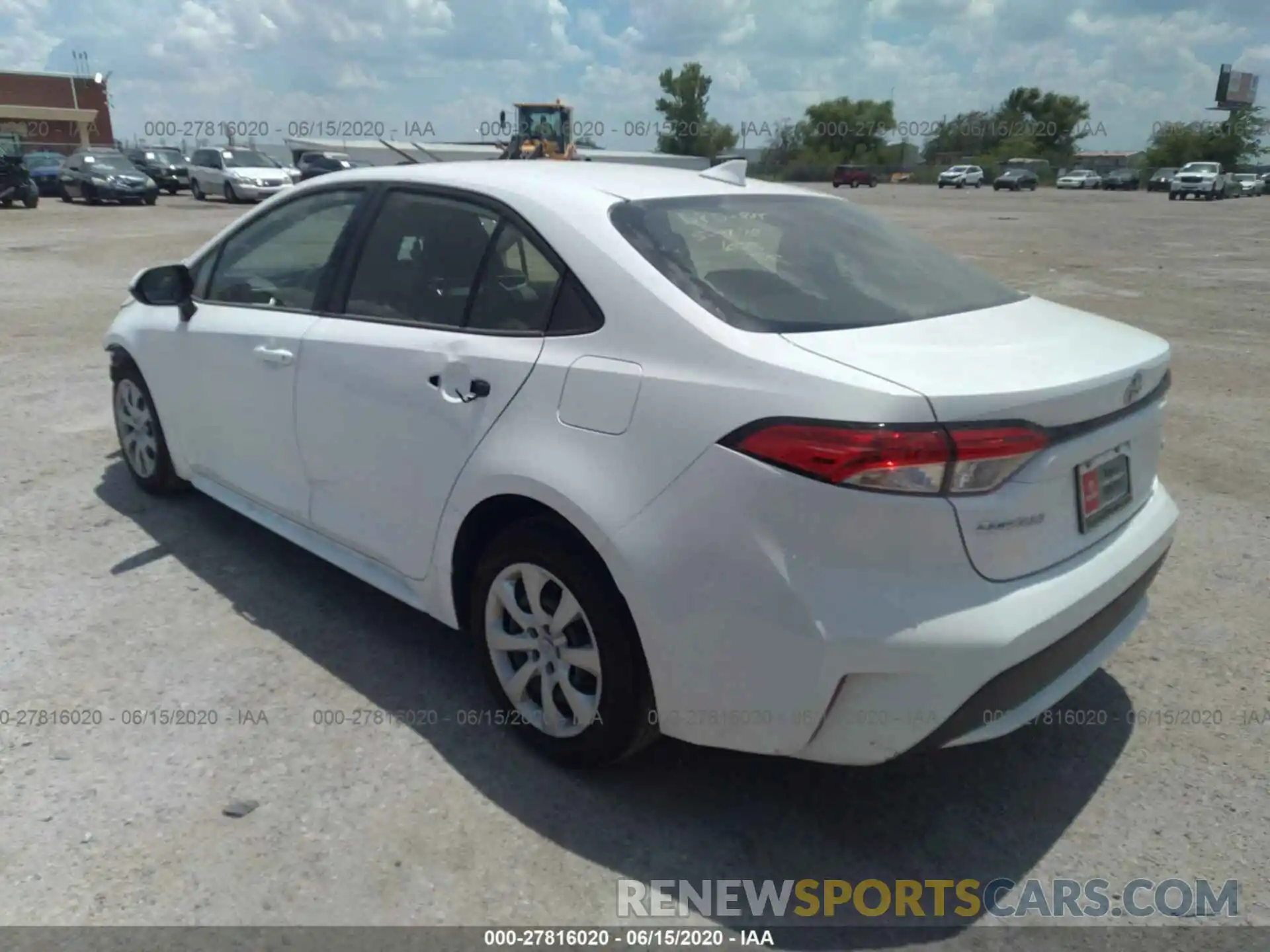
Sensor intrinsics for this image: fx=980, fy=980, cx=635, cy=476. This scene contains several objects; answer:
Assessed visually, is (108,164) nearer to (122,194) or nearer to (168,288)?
(122,194)

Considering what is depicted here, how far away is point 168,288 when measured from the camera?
4.20 metres

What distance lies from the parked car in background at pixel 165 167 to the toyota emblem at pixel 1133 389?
35.4 metres

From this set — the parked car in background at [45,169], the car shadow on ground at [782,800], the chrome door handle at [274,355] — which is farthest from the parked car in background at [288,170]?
the car shadow on ground at [782,800]

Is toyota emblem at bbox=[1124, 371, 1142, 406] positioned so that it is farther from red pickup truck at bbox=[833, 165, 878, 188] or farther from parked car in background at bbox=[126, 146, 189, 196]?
red pickup truck at bbox=[833, 165, 878, 188]

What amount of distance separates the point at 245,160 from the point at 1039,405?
105ft

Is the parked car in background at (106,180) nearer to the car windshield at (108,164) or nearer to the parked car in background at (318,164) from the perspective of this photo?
the car windshield at (108,164)

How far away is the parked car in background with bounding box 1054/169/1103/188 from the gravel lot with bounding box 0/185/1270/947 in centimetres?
7118

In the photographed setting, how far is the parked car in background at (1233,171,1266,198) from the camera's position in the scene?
59438 mm

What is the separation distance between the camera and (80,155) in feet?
94.0

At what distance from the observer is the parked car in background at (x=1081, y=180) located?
220ft

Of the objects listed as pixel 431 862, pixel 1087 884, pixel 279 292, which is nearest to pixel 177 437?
pixel 279 292

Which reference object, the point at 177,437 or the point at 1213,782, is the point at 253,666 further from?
the point at 1213,782

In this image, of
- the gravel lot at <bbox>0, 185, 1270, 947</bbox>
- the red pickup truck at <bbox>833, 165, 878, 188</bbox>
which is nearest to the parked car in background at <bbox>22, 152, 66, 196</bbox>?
the gravel lot at <bbox>0, 185, 1270, 947</bbox>

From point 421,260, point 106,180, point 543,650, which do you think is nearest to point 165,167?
point 106,180
